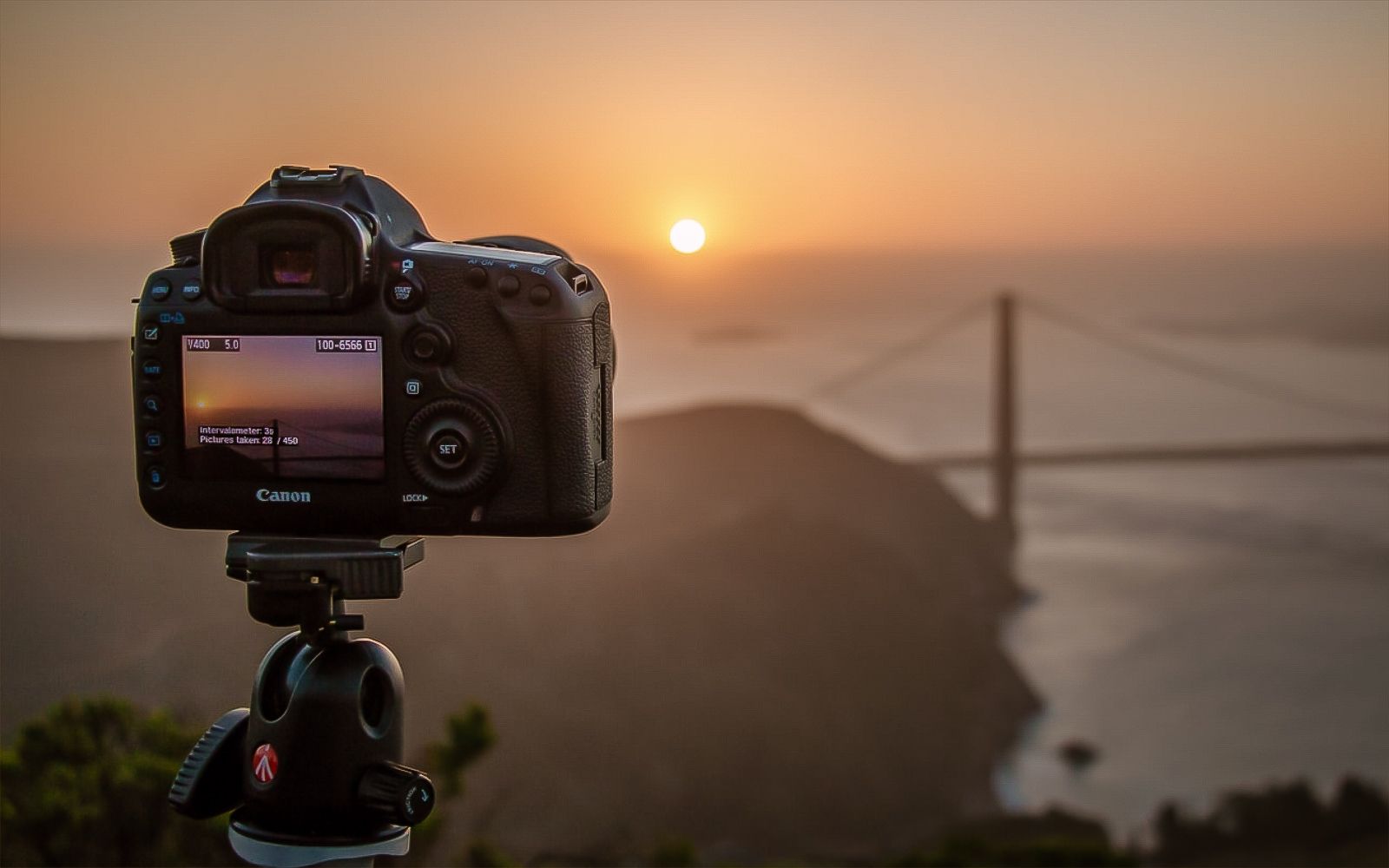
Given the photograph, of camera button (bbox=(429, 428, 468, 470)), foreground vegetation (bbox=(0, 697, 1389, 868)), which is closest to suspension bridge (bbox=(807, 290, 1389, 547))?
foreground vegetation (bbox=(0, 697, 1389, 868))

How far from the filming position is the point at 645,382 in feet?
7.27

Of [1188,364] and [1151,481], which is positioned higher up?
[1188,364]

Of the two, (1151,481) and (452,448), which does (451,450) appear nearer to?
(452,448)

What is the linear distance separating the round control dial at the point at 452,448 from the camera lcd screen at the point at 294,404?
0.03 m

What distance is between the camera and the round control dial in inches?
35.0

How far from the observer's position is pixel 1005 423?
2197 mm

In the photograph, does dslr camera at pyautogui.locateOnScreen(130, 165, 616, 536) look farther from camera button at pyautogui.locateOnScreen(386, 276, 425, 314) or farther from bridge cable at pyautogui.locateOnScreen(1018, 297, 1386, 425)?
bridge cable at pyautogui.locateOnScreen(1018, 297, 1386, 425)

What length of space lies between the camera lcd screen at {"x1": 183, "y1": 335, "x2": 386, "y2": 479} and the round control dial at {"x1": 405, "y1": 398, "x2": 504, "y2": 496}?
3cm

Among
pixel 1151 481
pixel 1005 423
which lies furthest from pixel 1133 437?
pixel 1005 423

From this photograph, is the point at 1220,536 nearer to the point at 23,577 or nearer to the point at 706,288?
the point at 706,288

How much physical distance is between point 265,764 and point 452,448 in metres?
0.28

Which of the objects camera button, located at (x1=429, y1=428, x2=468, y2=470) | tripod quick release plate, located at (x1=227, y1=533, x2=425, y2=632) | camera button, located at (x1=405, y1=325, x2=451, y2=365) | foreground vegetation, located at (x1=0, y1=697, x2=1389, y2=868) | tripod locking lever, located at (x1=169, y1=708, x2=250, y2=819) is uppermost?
camera button, located at (x1=405, y1=325, x2=451, y2=365)

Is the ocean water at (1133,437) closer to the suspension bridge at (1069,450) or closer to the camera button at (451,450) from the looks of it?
the suspension bridge at (1069,450)

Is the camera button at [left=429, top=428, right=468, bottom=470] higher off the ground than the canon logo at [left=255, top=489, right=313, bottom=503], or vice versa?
the camera button at [left=429, top=428, right=468, bottom=470]
